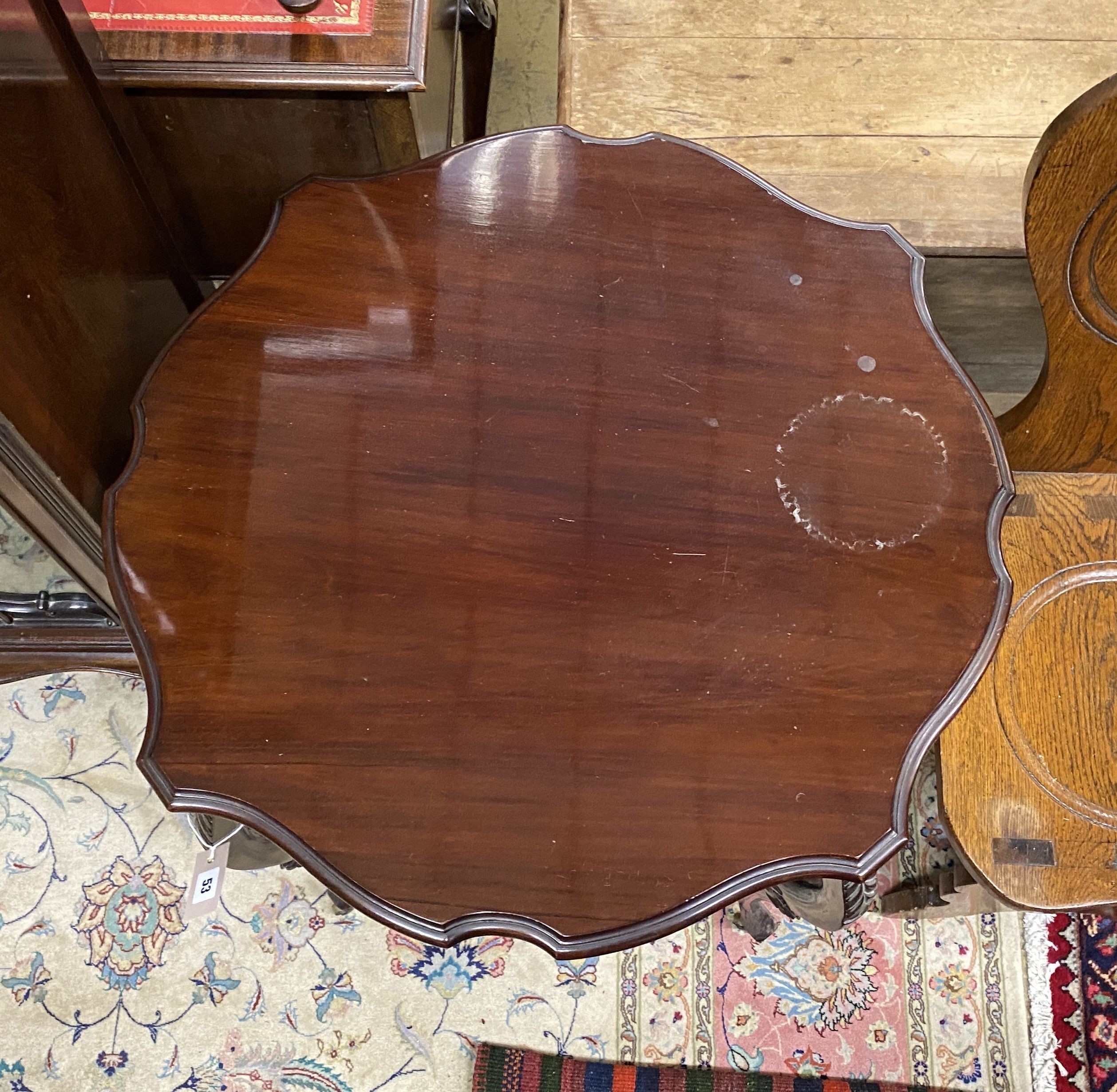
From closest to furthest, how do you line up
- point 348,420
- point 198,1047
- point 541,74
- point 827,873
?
point 827,873, point 348,420, point 198,1047, point 541,74

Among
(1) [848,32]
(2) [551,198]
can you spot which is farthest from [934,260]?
(2) [551,198]

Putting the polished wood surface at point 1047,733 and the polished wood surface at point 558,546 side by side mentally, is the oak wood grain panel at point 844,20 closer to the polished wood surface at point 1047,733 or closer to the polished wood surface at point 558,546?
the polished wood surface at point 558,546

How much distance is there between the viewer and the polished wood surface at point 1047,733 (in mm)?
880

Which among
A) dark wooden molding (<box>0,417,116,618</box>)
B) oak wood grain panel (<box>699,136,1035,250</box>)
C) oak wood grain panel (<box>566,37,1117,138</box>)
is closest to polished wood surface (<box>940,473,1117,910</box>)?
oak wood grain panel (<box>699,136,1035,250</box>)

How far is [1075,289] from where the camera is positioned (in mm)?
838

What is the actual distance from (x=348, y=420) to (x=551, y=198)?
311mm

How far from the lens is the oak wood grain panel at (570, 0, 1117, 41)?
1.29 metres

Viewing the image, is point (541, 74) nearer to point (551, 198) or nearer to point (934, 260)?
point (934, 260)

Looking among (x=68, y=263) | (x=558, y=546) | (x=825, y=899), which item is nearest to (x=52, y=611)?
(x=68, y=263)

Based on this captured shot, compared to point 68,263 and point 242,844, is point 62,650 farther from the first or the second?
point 68,263

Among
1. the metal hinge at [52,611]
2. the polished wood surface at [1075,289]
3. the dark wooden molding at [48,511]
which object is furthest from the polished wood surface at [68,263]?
the polished wood surface at [1075,289]

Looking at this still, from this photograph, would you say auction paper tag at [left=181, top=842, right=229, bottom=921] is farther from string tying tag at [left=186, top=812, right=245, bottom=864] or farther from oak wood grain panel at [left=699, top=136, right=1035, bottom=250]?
oak wood grain panel at [left=699, top=136, right=1035, bottom=250]

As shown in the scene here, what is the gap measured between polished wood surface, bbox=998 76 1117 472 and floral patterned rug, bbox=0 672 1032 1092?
52 cm

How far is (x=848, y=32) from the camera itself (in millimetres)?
1298
